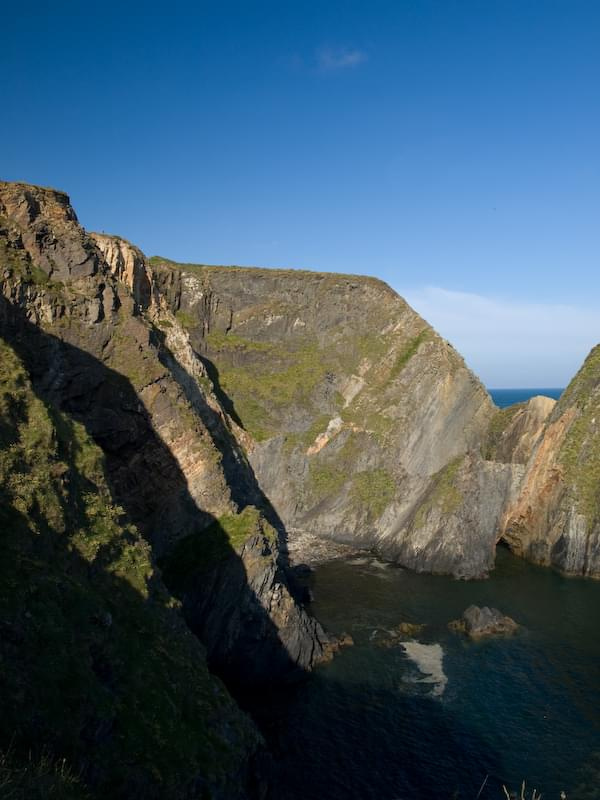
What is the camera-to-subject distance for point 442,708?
125 feet

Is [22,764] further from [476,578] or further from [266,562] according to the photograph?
[476,578]

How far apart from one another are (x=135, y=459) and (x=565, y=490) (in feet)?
164

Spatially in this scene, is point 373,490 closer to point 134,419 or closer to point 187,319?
point 134,419

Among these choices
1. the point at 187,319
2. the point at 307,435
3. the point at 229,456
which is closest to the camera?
the point at 229,456

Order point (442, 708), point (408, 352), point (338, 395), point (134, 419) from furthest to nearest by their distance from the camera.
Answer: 1. point (338, 395)
2. point (408, 352)
3. point (134, 419)
4. point (442, 708)

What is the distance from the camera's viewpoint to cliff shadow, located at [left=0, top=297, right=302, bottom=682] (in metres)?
41.5

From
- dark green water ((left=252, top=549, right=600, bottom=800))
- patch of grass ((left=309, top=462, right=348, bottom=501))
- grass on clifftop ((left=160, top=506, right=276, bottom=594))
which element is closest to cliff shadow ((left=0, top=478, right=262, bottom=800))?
dark green water ((left=252, top=549, right=600, bottom=800))

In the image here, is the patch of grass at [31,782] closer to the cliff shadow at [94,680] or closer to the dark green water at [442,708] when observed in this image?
the cliff shadow at [94,680]

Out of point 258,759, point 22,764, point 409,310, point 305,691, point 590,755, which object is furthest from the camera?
point 409,310

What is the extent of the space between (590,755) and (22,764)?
32.1 m

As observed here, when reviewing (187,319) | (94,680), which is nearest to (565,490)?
(187,319)

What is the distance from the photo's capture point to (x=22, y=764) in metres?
14.4

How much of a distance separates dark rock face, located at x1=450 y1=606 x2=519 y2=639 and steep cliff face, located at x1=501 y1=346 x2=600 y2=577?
61.2 feet

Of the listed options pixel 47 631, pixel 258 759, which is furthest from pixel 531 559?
pixel 47 631
